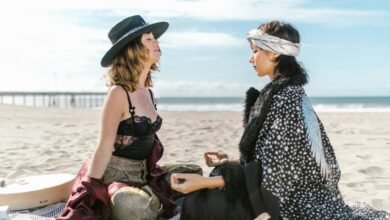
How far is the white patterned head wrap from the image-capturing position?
3277 millimetres

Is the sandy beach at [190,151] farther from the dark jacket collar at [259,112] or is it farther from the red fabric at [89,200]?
the red fabric at [89,200]

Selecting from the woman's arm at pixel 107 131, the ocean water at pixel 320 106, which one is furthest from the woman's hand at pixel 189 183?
the ocean water at pixel 320 106

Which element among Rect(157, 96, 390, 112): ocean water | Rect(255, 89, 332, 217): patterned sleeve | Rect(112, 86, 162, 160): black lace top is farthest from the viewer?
Rect(157, 96, 390, 112): ocean water

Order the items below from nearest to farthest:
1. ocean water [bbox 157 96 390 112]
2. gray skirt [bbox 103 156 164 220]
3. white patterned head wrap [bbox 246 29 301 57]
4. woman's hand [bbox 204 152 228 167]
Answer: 1. white patterned head wrap [bbox 246 29 301 57]
2. gray skirt [bbox 103 156 164 220]
3. woman's hand [bbox 204 152 228 167]
4. ocean water [bbox 157 96 390 112]

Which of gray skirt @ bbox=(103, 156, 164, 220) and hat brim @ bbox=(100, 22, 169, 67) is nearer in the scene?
gray skirt @ bbox=(103, 156, 164, 220)

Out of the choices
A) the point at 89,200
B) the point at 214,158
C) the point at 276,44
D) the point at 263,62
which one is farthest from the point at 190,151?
the point at 276,44

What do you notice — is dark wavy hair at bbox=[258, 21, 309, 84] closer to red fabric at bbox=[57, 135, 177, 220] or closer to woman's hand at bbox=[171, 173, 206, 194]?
woman's hand at bbox=[171, 173, 206, 194]

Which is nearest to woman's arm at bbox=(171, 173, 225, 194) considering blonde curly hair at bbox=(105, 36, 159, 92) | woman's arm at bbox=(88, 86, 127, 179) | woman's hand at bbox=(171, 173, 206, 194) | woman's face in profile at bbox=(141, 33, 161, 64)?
woman's hand at bbox=(171, 173, 206, 194)

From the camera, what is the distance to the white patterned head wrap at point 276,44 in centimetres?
328

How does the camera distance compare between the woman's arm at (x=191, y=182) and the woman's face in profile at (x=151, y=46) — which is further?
the woman's face in profile at (x=151, y=46)

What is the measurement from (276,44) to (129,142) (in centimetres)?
117

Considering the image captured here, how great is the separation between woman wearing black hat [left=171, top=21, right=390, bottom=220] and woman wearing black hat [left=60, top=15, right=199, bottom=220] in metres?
0.40

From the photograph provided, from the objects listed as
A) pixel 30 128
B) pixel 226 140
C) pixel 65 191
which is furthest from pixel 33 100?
pixel 65 191

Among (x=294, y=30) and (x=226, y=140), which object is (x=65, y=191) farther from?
(x=226, y=140)
